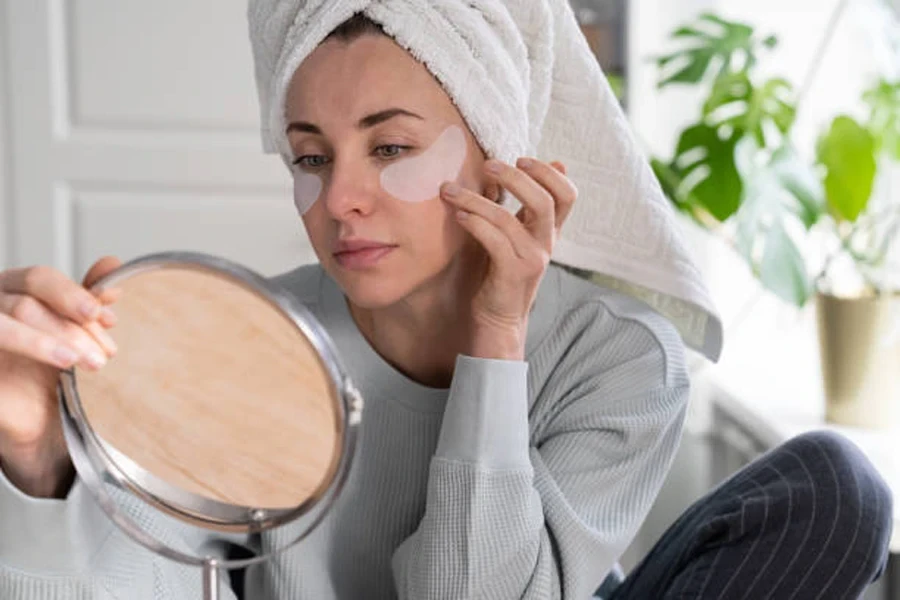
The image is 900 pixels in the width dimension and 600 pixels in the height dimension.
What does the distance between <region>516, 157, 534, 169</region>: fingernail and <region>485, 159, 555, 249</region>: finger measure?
12mm

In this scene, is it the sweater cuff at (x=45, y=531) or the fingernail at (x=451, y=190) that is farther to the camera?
the fingernail at (x=451, y=190)

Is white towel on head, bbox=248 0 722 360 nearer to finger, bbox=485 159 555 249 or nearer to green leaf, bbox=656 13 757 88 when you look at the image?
finger, bbox=485 159 555 249

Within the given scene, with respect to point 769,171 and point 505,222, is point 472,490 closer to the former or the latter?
point 505,222

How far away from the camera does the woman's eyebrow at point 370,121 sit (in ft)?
2.90

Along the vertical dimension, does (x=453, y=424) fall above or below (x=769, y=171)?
below

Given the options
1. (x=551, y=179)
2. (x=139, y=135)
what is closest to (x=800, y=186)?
(x=551, y=179)

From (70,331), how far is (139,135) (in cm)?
178

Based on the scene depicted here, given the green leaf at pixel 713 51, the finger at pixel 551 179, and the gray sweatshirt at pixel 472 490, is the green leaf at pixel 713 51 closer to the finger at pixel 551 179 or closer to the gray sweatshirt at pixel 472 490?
the gray sweatshirt at pixel 472 490

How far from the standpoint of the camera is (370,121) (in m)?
0.88

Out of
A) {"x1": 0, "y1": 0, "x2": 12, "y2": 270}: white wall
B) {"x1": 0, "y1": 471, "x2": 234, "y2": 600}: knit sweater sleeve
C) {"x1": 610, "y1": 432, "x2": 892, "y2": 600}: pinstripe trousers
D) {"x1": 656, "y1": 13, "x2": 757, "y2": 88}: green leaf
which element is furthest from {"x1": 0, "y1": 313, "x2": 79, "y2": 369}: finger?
{"x1": 0, "y1": 0, "x2": 12, "y2": 270}: white wall

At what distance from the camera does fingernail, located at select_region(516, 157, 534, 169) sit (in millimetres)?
895

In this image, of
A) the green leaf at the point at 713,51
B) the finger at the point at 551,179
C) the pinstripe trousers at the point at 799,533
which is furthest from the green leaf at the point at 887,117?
the finger at the point at 551,179

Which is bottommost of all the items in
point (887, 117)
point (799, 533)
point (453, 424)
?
point (799, 533)

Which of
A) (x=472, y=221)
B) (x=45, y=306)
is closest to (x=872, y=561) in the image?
(x=472, y=221)
